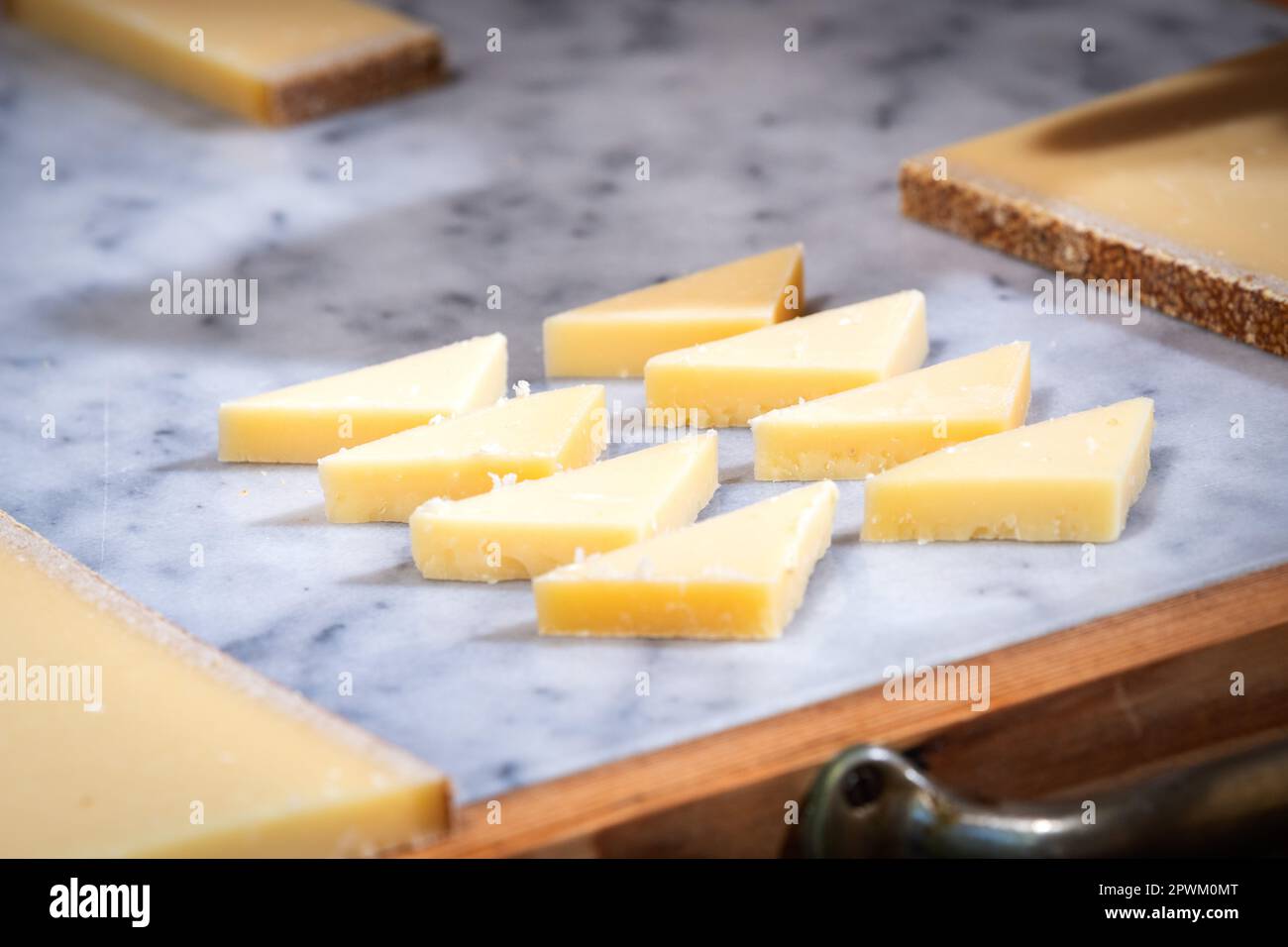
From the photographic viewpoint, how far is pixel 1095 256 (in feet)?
7.13

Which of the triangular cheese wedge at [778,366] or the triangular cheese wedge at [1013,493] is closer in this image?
the triangular cheese wedge at [1013,493]

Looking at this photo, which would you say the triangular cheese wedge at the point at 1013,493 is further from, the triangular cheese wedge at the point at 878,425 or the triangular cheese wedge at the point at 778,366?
the triangular cheese wedge at the point at 778,366

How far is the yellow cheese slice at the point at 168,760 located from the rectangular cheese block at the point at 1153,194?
1060 millimetres

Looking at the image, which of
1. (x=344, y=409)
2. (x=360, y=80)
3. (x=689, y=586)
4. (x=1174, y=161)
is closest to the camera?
(x=689, y=586)

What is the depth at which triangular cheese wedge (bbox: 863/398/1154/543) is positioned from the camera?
5.39 ft

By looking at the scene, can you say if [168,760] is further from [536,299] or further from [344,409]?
[536,299]

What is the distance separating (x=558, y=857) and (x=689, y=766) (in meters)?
0.12

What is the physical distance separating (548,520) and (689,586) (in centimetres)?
16

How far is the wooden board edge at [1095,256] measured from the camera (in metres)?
2.01

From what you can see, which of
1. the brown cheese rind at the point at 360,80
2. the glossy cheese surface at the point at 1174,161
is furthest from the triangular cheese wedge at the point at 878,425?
the brown cheese rind at the point at 360,80

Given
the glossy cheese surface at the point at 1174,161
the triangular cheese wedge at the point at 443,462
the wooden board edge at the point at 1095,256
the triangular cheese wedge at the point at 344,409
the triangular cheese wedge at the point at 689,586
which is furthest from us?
the glossy cheese surface at the point at 1174,161

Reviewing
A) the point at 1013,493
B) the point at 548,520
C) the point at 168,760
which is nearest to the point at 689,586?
the point at 548,520

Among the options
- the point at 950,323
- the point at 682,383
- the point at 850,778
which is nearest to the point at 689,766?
the point at 850,778

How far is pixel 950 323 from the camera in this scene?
2.11 meters
